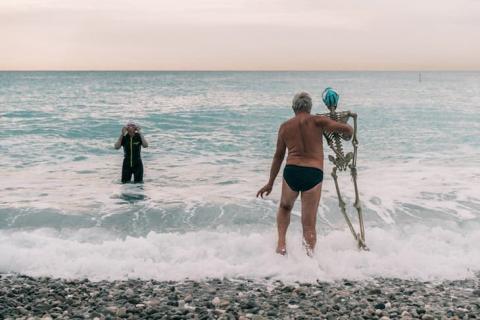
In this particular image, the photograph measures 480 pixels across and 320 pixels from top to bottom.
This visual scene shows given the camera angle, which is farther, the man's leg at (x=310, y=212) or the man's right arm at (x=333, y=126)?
the man's leg at (x=310, y=212)

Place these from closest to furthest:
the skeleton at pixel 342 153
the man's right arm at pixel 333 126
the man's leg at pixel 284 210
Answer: the man's right arm at pixel 333 126
the skeleton at pixel 342 153
the man's leg at pixel 284 210

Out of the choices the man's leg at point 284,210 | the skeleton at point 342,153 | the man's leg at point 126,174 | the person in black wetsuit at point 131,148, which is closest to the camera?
the skeleton at point 342,153

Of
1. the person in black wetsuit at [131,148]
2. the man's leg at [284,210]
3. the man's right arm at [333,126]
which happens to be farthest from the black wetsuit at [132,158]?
the man's right arm at [333,126]

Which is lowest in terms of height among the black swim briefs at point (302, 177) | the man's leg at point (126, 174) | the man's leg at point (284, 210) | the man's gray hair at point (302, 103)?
the man's leg at point (126, 174)

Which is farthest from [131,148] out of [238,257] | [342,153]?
[342,153]

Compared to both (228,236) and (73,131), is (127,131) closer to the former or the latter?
(228,236)

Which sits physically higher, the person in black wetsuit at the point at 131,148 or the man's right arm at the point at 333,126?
the man's right arm at the point at 333,126

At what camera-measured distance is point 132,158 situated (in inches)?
502

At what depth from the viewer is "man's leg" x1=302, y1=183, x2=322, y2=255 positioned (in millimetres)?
6871

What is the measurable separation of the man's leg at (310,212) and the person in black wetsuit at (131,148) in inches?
232

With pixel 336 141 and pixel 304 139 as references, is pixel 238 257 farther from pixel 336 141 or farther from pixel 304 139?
pixel 336 141

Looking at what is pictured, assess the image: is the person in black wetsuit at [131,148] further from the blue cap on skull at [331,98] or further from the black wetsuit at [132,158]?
the blue cap on skull at [331,98]

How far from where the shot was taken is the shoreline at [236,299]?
5496 mm

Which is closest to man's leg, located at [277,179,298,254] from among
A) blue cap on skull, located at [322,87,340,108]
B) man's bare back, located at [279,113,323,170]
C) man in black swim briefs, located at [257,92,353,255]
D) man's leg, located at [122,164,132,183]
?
man in black swim briefs, located at [257,92,353,255]
